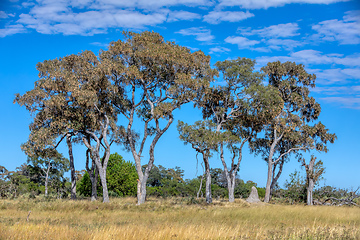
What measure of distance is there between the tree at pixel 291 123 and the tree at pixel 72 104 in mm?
18140

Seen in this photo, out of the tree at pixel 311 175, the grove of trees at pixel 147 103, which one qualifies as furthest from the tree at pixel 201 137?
the tree at pixel 311 175

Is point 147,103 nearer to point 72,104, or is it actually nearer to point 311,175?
point 72,104

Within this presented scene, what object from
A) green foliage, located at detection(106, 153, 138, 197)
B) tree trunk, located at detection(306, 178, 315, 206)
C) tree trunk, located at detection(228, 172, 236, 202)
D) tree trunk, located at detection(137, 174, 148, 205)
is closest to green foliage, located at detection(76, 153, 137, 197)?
green foliage, located at detection(106, 153, 138, 197)

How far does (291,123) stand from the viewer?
3822 cm

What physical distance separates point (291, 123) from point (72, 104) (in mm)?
23467

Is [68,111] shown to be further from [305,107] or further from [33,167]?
[305,107]

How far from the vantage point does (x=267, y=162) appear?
41750mm

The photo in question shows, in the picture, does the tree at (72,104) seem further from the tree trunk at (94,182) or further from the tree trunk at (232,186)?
the tree trunk at (232,186)

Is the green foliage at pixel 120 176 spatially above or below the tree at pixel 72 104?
below

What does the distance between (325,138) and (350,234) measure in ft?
97.0

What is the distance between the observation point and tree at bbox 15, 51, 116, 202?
3055 cm

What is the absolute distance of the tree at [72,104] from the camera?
3055 cm

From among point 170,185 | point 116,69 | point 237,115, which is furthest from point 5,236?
point 170,185

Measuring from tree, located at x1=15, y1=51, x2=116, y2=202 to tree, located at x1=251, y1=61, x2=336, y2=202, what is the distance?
59.5 feet
